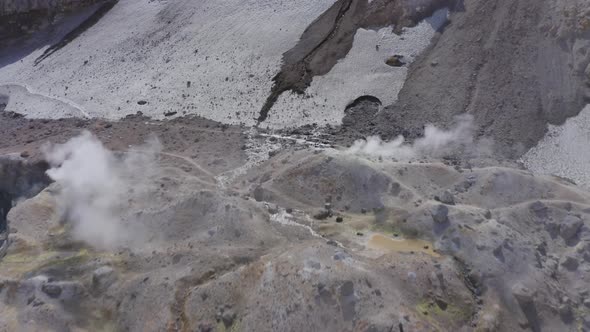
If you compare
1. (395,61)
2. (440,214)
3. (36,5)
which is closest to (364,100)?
(395,61)

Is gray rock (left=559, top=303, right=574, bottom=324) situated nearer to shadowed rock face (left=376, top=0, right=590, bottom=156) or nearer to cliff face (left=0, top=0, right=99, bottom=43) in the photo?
shadowed rock face (left=376, top=0, right=590, bottom=156)

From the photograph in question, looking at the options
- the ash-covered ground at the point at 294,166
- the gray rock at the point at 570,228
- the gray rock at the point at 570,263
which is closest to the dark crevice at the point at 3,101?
the ash-covered ground at the point at 294,166

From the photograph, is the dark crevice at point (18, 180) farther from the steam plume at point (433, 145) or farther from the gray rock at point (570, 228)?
the gray rock at point (570, 228)

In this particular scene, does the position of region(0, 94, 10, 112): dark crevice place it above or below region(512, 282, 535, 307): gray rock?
above

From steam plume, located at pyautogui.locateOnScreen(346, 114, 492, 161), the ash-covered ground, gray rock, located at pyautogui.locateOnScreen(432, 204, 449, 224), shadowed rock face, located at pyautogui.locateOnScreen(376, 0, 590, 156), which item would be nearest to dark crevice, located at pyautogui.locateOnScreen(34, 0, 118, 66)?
the ash-covered ground

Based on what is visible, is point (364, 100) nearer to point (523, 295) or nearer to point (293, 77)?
point (293, 77)
